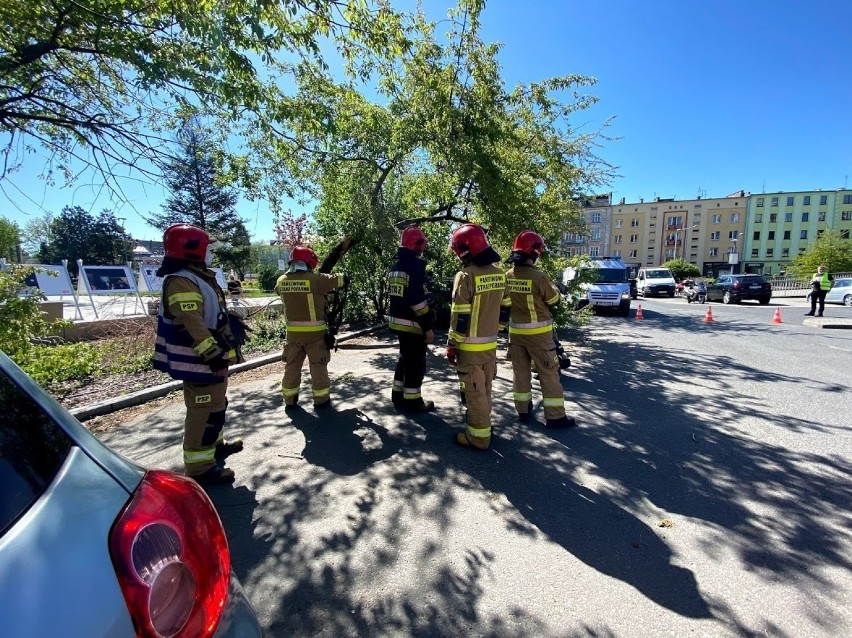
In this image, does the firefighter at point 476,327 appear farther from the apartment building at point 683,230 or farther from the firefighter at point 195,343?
the apartment building at point 683,230

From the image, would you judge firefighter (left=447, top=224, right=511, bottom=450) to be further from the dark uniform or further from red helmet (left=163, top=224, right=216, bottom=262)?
red helmet (left=163, top=224, right=216, bottom=262)

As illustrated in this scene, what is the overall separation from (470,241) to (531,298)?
0.98 m

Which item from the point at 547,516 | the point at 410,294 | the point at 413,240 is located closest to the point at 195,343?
the point at 410,294

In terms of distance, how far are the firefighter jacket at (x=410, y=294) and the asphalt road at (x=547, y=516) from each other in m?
1.08

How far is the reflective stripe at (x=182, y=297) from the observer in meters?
3.16

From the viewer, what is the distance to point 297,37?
500cm

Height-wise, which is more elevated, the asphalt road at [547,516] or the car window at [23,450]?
the car window at [23,450]

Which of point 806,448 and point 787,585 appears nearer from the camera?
point 787,585

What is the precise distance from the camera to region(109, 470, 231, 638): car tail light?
2.95 feet

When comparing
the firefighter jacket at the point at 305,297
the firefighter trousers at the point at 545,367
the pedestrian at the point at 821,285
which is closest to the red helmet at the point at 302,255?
the firefighter jacket at the point at 305,297

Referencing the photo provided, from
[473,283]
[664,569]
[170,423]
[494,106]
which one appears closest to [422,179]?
[494,106]

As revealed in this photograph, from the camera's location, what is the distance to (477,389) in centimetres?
383

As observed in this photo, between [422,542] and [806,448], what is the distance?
12.4 feet

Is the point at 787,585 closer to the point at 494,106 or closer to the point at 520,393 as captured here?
the point at 520,393
